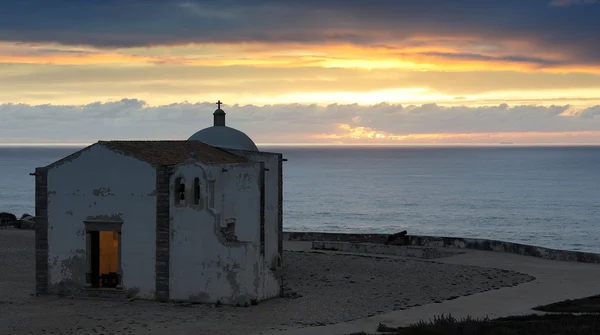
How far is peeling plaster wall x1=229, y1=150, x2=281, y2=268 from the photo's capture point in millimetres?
39156

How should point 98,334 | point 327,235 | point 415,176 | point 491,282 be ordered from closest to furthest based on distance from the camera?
1. point 98,334
2. point 491,282
3. point 327,235
4. point 415,176

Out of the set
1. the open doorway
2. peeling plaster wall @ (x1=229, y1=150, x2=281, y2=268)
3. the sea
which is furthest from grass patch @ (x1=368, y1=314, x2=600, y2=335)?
the sea

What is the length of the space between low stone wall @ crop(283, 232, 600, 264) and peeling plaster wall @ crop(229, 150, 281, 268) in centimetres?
1092

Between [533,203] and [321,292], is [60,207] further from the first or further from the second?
[533,203]

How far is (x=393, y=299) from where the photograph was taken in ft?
108

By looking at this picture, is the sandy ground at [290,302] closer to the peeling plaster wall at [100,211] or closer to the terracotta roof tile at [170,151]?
the peeling plaster wall at [100,211]

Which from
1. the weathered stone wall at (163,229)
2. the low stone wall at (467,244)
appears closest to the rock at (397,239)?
the low stone wall at (467,244)

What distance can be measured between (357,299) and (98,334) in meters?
9.86

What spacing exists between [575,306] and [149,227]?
48.0 ft

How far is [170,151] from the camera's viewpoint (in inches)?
1384

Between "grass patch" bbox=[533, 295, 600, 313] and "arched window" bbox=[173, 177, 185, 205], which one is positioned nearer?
"grass patch" bbox=[533, 295, 600, 313]

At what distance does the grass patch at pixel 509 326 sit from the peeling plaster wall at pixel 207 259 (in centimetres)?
611

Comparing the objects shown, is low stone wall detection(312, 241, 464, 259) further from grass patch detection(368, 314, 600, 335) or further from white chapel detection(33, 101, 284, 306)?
grass patch detection(368, 314, 600, 335)

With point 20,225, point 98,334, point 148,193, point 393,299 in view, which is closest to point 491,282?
point 393,299
